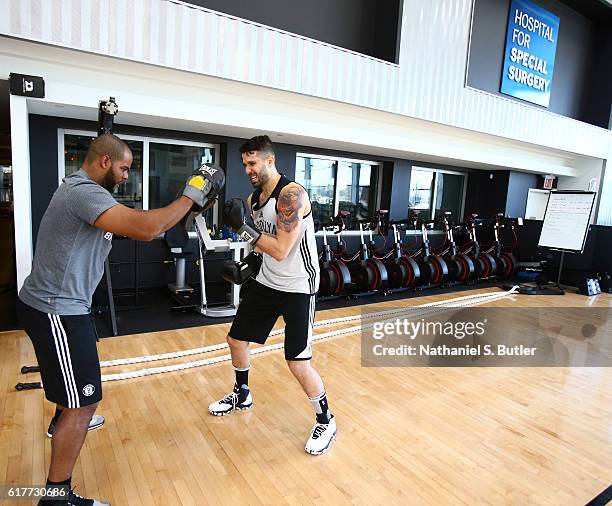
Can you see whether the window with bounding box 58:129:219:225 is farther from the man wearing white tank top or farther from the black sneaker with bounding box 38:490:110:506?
the black sneaker with bounding box 38:490:110:506

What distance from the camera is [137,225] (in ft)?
5.11

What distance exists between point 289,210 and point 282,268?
374mm

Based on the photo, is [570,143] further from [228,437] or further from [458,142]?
[228,437]

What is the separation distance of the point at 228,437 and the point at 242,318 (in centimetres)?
70

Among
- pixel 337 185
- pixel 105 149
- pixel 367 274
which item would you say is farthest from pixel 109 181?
pixel 337 185

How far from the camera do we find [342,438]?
252 cm

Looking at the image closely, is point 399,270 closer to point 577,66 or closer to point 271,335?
point 271,335

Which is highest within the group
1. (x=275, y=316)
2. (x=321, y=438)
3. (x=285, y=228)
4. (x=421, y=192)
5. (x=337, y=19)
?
(x=337, y=19)

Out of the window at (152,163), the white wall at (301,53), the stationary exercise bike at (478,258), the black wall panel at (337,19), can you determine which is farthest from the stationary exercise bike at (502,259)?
the window at (152,163)

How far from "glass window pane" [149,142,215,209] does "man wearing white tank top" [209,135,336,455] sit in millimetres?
3801

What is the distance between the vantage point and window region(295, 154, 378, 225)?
7.23 meters

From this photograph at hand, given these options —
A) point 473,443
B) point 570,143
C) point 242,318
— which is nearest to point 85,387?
point 242,318

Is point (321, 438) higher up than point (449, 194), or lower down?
lower down

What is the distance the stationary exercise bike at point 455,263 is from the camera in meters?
7.18
